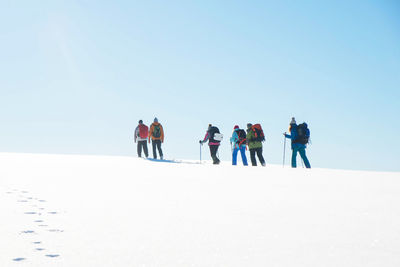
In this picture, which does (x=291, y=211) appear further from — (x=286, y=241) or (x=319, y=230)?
(x=286, y=241)

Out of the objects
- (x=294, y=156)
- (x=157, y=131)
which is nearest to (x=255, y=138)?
(x=294, y=156)

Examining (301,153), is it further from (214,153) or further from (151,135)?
(151,135)

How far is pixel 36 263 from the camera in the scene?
11.5 feet

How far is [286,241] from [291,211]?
1.78 m

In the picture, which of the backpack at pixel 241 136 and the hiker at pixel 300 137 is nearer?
the hiker at pixel 300 137

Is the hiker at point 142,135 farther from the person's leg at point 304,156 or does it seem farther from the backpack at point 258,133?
the person's leg at point 304,156

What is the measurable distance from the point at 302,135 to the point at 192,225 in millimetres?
11429

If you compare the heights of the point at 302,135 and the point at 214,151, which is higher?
the point at 302,135

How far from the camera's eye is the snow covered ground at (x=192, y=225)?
12.6ft

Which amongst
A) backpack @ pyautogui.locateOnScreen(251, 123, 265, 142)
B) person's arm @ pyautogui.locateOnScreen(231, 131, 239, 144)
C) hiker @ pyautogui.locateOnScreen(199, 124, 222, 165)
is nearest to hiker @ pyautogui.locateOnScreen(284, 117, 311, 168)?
backpack @ pyautogui.locateOnScreen(251, 123, 265, 142)

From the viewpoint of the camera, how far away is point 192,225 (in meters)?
5.17

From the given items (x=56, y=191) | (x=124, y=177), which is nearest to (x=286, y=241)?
(x=56, y=191)

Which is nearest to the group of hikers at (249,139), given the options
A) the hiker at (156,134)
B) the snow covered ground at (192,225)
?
the hiker at (156,134)

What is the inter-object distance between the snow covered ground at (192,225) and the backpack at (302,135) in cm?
676
